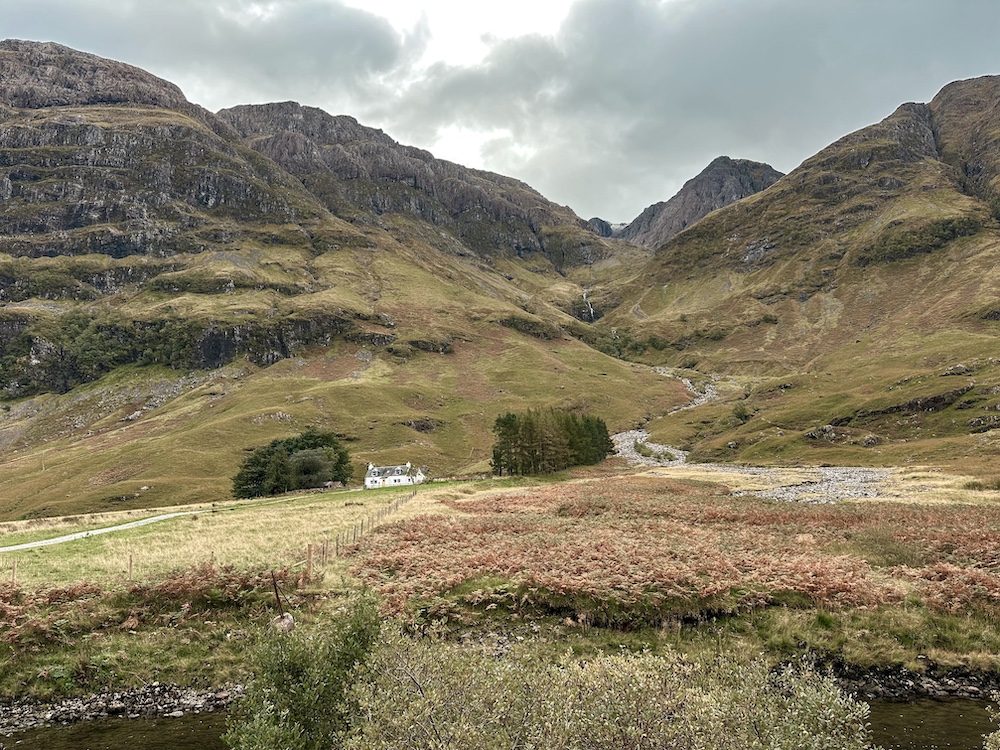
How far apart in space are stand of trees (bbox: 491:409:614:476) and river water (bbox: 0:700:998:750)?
86.7 m

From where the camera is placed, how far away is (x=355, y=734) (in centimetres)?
1021

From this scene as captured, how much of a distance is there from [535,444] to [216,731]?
291ft

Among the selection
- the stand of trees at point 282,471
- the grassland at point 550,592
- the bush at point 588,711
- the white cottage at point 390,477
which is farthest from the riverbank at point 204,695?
the white cottage at point 390,477

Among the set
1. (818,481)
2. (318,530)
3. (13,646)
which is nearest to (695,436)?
(818,481)

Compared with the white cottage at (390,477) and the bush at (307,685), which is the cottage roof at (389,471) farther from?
the bush at (307,685)

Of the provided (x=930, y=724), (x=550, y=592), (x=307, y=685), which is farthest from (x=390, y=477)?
(x=930, y=724)

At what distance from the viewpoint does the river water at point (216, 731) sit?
1484 centimetres

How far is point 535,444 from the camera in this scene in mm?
103562

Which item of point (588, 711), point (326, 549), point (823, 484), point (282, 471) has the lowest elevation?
point (823, 484)

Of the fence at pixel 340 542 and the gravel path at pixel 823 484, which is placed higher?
the fence at pixel 340 542

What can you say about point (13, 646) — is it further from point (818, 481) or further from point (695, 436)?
point (695, 436)

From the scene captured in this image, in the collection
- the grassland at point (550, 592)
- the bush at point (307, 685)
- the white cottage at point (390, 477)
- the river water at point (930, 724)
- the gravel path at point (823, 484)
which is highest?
the bush at point (307, 685)

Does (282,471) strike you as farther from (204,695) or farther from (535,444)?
(204,695)

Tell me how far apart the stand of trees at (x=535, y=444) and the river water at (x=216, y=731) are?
86749 mm
